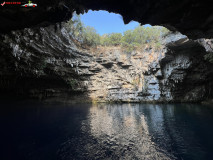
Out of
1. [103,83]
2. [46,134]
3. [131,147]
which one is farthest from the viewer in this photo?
[103,83]

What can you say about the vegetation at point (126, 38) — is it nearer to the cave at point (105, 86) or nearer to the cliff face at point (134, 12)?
the cave at point (105, 86)

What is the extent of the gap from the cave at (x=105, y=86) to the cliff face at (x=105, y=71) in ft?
0.59

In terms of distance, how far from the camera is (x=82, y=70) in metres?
30.1

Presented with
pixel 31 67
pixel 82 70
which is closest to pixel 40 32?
pixel 31 67

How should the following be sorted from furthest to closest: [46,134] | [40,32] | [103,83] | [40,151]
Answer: [103,83], [40,32], [46,134], [40,151]

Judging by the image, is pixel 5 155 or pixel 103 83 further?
pixel 103 83

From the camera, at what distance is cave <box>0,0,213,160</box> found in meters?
6.94

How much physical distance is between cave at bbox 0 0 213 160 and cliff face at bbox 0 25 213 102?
179 millimetres

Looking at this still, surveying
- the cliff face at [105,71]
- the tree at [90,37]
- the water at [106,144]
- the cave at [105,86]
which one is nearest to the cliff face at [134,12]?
the cave at [105,86]

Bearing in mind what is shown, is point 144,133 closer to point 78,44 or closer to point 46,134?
point 46,134

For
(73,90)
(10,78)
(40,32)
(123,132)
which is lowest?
(123,132)

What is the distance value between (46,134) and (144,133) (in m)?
7.69

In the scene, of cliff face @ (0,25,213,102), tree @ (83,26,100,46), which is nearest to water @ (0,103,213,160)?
cliff face @ (0,25,213,102)

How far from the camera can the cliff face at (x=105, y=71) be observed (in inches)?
858
